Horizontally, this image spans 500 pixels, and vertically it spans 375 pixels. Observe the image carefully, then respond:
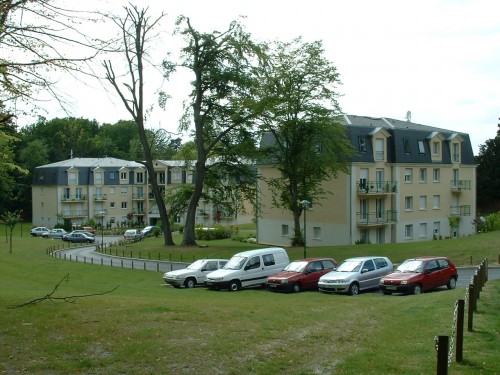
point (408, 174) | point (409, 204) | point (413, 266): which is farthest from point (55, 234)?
point (413, 266)

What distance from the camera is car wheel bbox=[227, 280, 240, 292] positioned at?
84.3 feet

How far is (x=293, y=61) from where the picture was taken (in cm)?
4491

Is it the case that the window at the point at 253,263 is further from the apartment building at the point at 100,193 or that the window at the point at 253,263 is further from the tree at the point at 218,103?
the apartment building at the point at 100,193

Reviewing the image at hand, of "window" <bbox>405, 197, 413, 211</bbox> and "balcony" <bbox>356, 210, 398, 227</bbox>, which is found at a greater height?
"window" <bbox>405, 197, 413, 211</bbox>

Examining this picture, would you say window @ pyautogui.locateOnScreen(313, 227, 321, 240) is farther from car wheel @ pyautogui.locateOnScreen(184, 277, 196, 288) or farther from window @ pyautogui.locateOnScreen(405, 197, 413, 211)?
car wheel @ pyautogui.locateOnScreen(184, 277, 196, 288)

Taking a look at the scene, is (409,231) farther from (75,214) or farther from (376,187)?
(75,214)

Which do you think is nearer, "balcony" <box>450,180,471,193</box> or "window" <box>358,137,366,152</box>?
"window" <box>358,137,366,152</box>

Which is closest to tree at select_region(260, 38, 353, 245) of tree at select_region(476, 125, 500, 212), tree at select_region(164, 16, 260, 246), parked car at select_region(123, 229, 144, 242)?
tree at select_region(164, 16, 260, 246)

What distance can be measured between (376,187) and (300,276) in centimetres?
3001

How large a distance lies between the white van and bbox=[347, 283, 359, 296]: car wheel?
4.56m

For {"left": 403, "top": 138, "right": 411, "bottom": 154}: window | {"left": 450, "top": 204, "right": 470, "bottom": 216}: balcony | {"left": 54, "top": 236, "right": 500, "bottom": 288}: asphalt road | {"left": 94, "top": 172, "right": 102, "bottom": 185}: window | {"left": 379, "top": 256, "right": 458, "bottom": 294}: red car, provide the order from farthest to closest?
1. {"left": 94, "top": 172, "right": 102, "bottom": 185}: window
2. {"left": 450, "top": 204, "right": 470, "bottom": 216}: balcony
3. {"left": 403, "top": 138, "right": 411, "bottom": 154}: window
4. {"left": 54, "top": 236, "right": 500, "bottom": 288}: asphalt road
5. {"left": 379, "top": 256, "right": 458, "bottom": 294}: red car

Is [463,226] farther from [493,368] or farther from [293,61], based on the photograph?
[493,368]

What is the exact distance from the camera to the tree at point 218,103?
44.1 metres

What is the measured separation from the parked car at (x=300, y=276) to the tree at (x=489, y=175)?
181 feet
